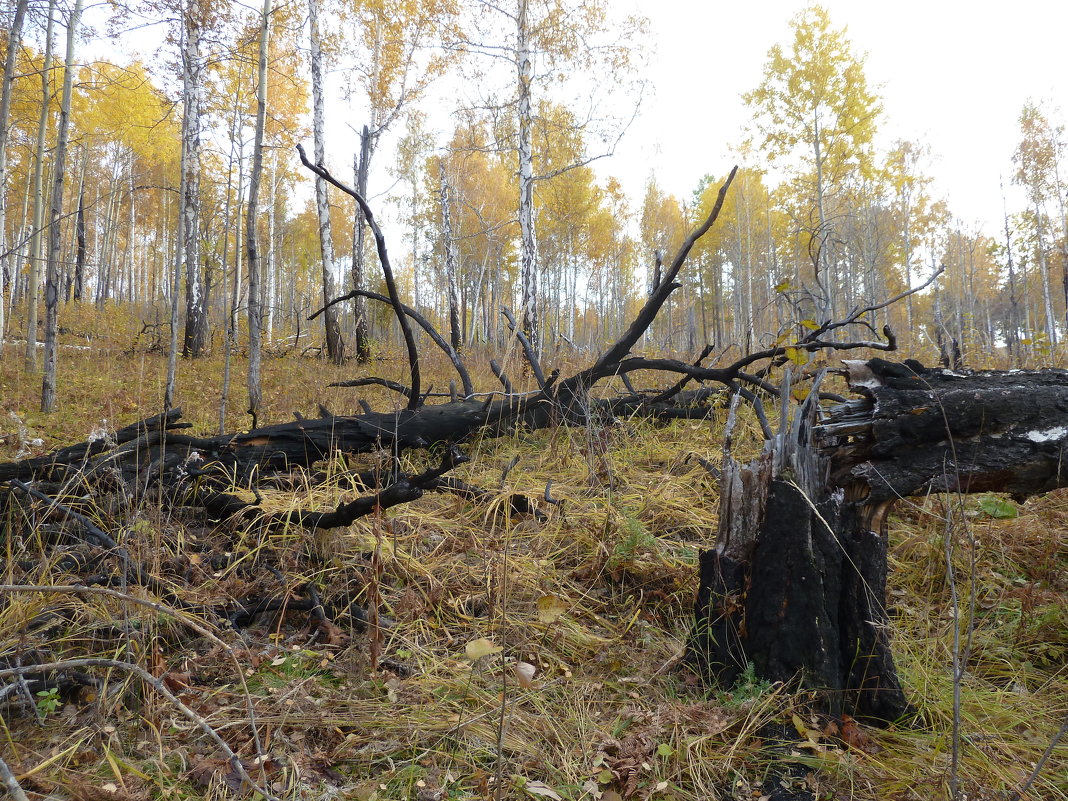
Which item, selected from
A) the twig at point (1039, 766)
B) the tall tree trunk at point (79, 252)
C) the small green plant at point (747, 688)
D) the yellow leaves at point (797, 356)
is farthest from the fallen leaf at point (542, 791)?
the tall tree trunk at point (79, 252)

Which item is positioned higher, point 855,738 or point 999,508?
point 999,508

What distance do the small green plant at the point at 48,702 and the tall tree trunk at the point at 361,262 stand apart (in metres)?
8.65

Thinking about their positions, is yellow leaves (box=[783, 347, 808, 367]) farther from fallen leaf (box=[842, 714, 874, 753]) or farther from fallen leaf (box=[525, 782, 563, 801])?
fallen leaf (box=[525, 782, 563, 801])

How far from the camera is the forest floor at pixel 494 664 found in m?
1.47

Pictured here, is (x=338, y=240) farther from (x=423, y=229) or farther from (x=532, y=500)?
(x=532, y=500)

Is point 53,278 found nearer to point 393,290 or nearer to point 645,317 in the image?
point 393,290

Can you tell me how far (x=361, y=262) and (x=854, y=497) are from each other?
1133cm

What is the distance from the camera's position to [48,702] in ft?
5.24

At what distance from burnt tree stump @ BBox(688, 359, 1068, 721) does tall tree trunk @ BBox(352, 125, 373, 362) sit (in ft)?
29.8

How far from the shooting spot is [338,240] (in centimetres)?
3186

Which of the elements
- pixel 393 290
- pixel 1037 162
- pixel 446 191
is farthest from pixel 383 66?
pixel 1037 162

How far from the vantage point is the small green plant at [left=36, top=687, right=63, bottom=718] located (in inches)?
63.0

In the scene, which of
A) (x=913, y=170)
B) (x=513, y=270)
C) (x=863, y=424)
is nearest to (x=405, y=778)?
(x=863, y=424)

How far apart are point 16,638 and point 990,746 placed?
3.08 metres
